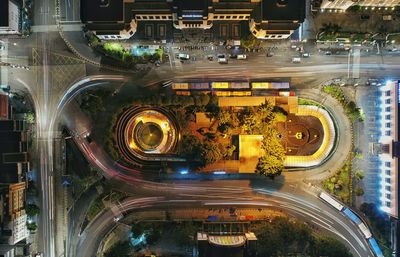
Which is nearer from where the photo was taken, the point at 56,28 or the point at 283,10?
the point at 283,10

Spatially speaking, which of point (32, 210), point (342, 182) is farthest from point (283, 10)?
point (32, 210)

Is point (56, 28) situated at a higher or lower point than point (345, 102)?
higher

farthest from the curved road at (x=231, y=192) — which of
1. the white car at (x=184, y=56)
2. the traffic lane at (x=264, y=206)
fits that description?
the white car at (x=184, y=56)

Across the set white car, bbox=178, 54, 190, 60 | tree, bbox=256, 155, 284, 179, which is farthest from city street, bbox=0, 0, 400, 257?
tree, bbox=256, 155, 284, 179

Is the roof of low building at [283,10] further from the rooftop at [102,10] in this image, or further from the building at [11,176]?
the building at [11,176]

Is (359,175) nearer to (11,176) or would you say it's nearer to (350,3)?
(350,3)

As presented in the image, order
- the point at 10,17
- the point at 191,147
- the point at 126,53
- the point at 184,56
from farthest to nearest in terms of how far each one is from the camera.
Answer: the point at 184,56
the point at 126,53
the point at 191,147
the point at 10,17
